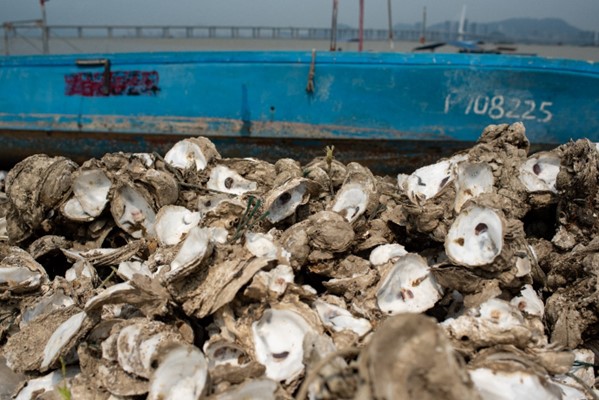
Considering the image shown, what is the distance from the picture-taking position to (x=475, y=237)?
2.34 metres

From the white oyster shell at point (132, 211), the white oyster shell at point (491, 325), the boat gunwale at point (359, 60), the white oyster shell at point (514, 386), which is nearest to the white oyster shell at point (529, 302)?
the white oyster shell at point (491, 325)

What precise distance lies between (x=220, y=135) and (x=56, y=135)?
2119 millimetres

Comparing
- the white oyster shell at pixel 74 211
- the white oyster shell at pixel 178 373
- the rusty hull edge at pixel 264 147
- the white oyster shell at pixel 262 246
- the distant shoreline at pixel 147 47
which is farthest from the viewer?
the distant shoreline at pixel 147 47

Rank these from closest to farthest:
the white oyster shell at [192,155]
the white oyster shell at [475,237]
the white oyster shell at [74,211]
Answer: the white oyster shell at [475,237] → the white oyster shell at [74,211] → the white oyster shell at [192,155]

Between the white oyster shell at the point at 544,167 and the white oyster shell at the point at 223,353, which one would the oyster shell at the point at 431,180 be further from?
the white oyster shell at the point at 223,353

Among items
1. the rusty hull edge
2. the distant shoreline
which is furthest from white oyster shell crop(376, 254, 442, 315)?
the distant shoreline

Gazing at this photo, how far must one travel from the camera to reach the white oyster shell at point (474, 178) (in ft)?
9.24

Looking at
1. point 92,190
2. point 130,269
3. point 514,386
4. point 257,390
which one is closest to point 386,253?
point 514,386

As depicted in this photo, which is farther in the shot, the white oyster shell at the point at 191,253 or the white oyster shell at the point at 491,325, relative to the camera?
the white oyster shell at the point at 191,253

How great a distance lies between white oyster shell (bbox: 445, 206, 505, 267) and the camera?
7.25 feet

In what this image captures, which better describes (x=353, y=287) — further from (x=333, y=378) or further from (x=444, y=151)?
(x=444, y=151)

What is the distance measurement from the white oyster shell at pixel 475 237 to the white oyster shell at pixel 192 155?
1.72m

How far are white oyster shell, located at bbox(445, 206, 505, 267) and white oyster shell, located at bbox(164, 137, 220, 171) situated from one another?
172cm

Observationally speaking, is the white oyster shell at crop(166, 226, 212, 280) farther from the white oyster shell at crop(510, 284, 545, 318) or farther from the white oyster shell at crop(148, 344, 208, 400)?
the white oyster shell at crop(510, 284, 545, 318)
